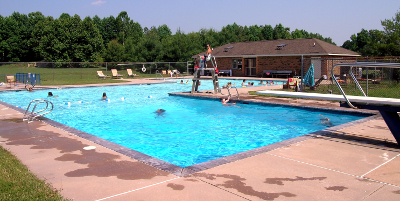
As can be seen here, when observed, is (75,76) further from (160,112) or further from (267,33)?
(267,33)

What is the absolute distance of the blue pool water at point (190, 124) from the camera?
28.2ft

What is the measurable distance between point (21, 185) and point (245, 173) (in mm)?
3056

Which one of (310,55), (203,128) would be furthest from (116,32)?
(203,128)

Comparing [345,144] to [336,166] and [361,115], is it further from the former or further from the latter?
[361,115]

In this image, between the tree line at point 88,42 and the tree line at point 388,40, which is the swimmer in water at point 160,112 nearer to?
the tree line at point 388,40

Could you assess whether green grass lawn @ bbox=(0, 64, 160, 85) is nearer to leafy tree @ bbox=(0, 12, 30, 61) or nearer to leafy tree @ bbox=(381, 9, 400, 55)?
leafy tree @ bbox=(381, 9, 400, 55)

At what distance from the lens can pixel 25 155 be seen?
231 inches

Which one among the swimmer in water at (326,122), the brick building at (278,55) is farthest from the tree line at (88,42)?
the swimmer in water at (326,122)

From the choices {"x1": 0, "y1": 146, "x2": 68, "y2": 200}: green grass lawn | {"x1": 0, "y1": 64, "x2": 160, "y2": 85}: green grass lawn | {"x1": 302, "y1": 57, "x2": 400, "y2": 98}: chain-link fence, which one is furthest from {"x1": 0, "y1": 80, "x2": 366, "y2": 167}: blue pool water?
{"x1": 0, "y1": 64, "x2": 160, "y2": 85}: green grass lawn

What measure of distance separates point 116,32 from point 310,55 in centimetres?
7920

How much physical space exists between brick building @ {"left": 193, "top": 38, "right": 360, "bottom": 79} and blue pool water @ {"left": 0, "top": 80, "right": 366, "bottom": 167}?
57.6 ft

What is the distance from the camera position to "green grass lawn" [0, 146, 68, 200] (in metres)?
3.73

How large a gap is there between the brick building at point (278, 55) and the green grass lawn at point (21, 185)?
88.8 ft

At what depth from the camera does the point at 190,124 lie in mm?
11625
